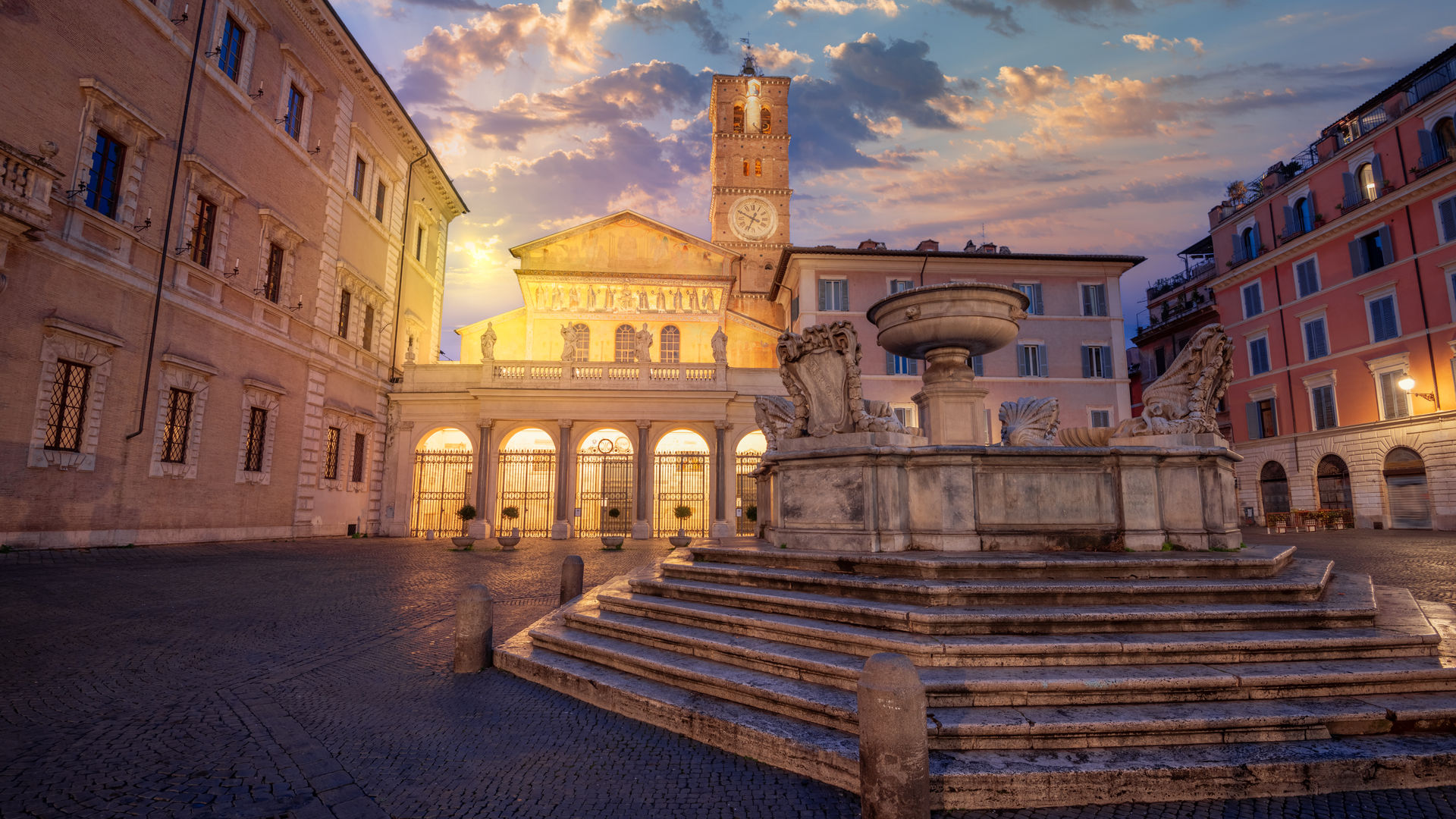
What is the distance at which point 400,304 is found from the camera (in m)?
27.0

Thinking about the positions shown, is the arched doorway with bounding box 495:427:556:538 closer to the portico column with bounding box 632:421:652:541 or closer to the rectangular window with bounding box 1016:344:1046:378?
the portico column with bounding box 632:421:652:541

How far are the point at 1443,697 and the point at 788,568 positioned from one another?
435 cm

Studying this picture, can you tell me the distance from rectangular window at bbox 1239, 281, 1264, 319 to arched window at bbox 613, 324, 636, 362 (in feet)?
93.9

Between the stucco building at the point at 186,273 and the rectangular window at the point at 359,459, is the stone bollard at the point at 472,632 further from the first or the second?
the rectangular window at the point at 359,459

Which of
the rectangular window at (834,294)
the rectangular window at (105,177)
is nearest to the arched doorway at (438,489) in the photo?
the rectangular window at (105,177)

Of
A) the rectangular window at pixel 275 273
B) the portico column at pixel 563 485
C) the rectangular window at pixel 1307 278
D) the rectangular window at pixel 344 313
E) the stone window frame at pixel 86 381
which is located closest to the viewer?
the stone window frame at pixel 86 381

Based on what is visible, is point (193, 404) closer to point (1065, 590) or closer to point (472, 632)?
point (472, 632)

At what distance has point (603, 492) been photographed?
2562 centimetres

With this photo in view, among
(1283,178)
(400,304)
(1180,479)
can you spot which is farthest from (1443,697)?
(1283,178)

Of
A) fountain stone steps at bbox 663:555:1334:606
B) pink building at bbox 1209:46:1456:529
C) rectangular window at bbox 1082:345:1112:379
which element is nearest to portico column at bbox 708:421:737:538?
rectangular window at bbox 1082:345:1112:379

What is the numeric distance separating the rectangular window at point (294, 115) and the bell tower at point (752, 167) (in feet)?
124

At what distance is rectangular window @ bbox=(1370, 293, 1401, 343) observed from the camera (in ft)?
80.5

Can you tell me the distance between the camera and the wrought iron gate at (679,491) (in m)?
25.1

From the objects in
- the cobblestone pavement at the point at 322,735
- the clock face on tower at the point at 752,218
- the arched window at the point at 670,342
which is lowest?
the cobblestone pavement at the point at 322,735
